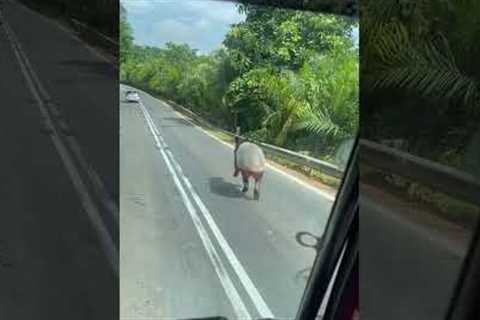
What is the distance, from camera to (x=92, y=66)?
1249 mm

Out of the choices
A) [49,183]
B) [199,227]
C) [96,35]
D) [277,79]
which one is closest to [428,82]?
[277,79]

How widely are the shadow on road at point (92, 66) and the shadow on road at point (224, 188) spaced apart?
310 mm

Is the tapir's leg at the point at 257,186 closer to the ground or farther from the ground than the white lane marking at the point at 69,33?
closer to the ground

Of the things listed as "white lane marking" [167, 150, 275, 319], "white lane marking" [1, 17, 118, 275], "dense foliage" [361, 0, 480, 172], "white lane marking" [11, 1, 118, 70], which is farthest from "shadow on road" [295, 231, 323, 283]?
"white lane marking" [11, 1, 118, 70]

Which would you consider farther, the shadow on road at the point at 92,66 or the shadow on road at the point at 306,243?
the shadow on road at the point at 306,243

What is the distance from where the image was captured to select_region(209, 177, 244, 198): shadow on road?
54.4 inches

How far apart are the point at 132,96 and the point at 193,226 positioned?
0.92 ft

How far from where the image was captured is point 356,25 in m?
1.48

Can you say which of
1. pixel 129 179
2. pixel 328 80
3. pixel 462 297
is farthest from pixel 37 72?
pixel 462 297

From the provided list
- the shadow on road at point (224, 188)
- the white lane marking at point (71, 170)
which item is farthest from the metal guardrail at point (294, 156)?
the white lane marking at point (71, 170)

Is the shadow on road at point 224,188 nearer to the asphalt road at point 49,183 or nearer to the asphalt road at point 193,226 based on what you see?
the asphalt road at point 193,226

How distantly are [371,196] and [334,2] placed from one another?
445 mm

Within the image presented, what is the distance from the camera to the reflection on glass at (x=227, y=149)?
1275mm

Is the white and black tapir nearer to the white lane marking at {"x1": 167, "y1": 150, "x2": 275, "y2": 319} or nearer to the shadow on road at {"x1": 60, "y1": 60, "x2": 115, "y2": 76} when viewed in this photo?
the white lane marking at {"x1": 167, "y1": 150, "x2": 275, "y2": 319}
